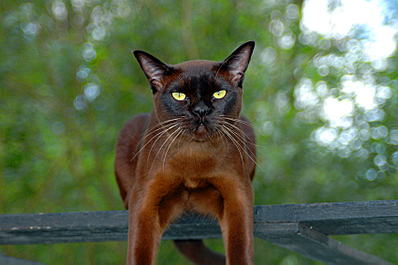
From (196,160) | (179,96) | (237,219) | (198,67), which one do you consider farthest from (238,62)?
(237,219)

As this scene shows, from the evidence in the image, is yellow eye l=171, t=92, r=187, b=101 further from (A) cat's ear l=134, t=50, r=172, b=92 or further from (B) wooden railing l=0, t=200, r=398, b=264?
(B) wooden railing l=0, t=200, r=398, b=264

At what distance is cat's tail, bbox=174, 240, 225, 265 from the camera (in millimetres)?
1822

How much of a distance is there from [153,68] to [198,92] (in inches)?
9.1

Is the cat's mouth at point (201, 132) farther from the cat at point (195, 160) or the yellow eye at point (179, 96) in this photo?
the yellow eye at point (179, 96)

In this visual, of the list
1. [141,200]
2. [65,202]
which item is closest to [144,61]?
[141,200]

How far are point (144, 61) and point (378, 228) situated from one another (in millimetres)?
1078

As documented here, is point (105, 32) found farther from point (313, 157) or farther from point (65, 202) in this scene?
point (313, 157)

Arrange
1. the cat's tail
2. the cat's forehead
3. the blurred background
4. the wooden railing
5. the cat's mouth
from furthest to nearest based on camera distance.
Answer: the blurred background, the cat's tail, the cat's forehead, the cat's mouth, the wooden railing

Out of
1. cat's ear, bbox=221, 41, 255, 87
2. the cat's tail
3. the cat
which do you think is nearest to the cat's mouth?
the cat

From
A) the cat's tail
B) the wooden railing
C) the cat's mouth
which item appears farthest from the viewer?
the cat's tail

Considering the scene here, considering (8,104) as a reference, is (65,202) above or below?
below

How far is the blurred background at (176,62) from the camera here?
3.03 meters

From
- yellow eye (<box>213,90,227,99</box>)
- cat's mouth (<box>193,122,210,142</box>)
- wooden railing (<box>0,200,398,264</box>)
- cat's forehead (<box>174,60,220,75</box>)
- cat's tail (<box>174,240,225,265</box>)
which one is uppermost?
cat's forehead (<box>174,60,220,75</box>)

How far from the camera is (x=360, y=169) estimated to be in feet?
10.4
